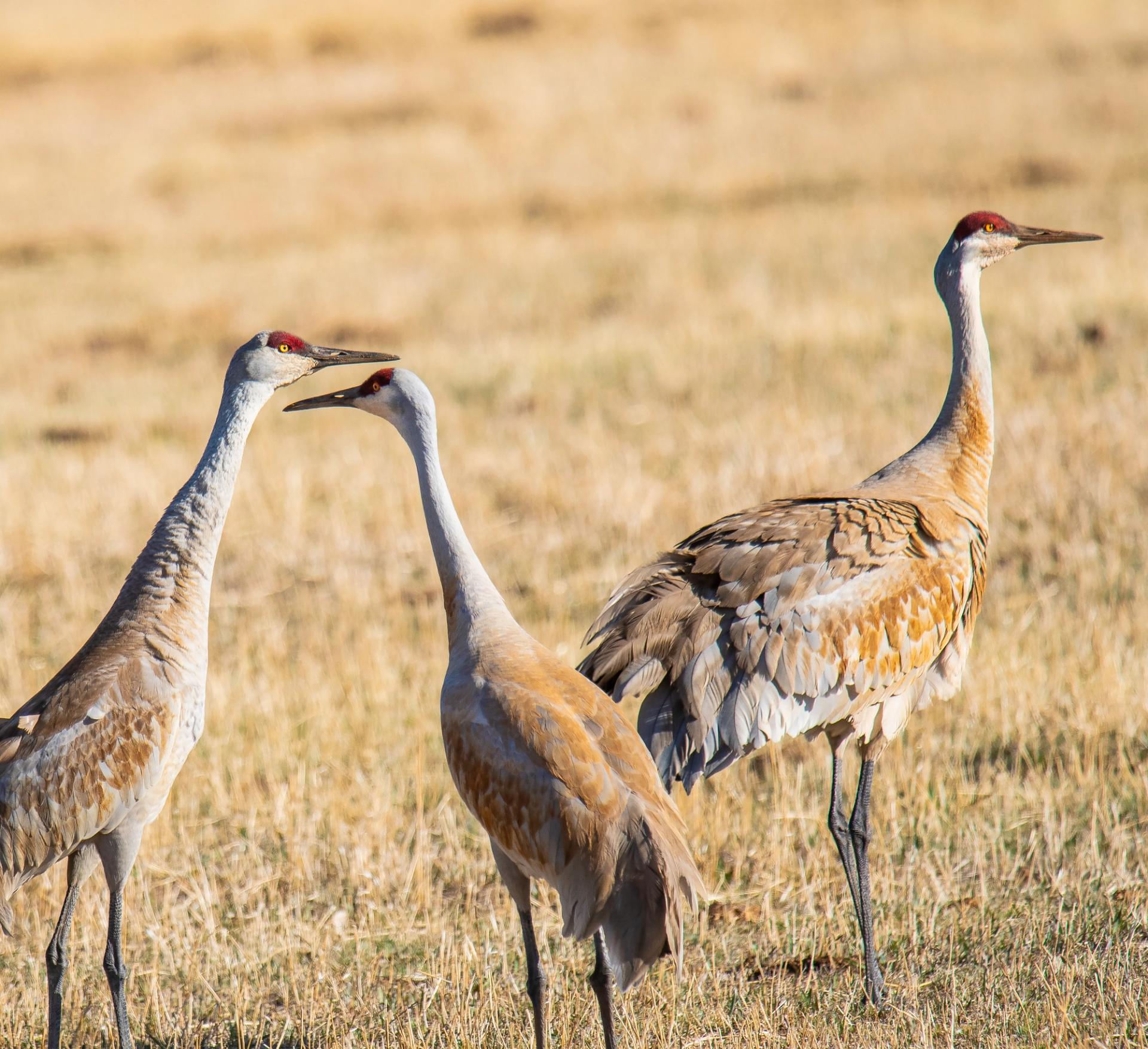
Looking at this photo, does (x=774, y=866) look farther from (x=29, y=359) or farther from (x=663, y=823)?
(x=29, y=359)

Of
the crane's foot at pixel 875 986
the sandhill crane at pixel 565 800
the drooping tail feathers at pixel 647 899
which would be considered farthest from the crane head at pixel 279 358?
the crane's foot at pixel 875 986

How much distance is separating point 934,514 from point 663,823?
6.02ft

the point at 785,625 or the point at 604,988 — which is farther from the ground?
the point at 785,625

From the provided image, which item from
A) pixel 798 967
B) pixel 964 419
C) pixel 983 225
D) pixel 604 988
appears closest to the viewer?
pixel 604 988

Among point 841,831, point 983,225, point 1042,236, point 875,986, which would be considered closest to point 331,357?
point 841,831

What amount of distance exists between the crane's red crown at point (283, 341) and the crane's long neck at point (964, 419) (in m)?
2.26

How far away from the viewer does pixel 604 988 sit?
12.5ft

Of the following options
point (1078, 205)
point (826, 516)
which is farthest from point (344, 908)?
point (1078, 205)

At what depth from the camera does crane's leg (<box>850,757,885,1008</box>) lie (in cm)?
427

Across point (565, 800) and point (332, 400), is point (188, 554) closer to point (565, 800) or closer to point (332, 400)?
point (332, 400)

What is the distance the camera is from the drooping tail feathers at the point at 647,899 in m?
3.65

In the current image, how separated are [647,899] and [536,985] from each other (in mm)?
482

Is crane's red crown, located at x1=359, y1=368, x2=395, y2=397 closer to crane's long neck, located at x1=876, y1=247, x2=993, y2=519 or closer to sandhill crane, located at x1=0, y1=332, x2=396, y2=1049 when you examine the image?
sandhill crane, located at x1=0, y1=332, x2=396, y2=1049

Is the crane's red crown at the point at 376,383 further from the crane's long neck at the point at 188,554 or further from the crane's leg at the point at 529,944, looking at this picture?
the crane's leg at the point at 529,944
